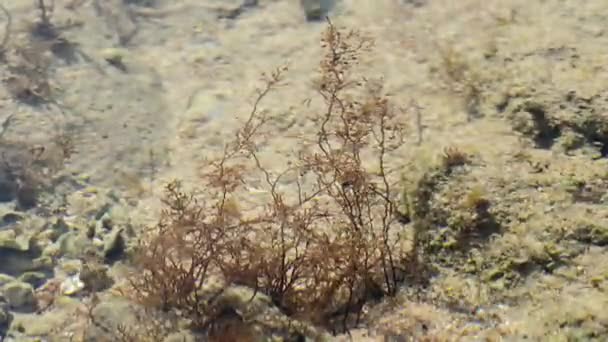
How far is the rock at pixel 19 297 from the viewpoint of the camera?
4770mm

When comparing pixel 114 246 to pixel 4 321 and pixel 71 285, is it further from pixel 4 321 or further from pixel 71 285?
pixel 4 321

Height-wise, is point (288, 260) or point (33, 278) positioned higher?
point (288, 260)

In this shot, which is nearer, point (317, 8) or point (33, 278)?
point (33, 278)

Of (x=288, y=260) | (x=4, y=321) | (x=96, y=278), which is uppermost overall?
(x=288, y=260)

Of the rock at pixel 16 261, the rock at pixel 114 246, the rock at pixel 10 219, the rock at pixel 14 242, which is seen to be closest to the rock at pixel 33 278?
the rock at pixel 16 261

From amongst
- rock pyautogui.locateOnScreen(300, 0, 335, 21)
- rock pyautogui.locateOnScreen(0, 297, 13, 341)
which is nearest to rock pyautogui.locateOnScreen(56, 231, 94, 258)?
rock pyautogui.locateOnScreen(0, 297, 13, 341)

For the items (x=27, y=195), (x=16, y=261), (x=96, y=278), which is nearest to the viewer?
(x=96, y=278)

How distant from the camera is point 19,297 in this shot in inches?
189

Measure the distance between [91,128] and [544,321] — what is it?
183 inches

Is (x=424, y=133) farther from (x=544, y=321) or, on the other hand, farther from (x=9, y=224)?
(x=9, y=224)

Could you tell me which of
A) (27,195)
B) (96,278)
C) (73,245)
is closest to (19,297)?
(96,278)

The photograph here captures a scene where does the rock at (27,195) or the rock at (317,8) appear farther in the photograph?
the rock at (317,8)

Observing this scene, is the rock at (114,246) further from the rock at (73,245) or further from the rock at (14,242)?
the rock at (14,242)

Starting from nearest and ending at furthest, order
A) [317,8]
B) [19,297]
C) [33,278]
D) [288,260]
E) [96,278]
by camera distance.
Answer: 1. [288,260]
2. [19,297]
3. [96,278]
4. [33,278]
5. [317,8]
